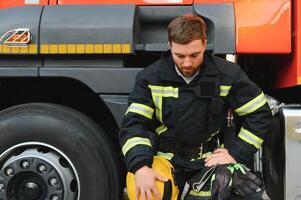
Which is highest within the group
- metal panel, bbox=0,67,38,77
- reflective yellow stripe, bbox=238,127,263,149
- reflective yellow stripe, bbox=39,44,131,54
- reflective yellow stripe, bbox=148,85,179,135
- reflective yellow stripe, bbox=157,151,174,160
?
reflective yellow stripe, bbox=39,44,131,54

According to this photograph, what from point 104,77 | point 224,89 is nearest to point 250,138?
point 224,89

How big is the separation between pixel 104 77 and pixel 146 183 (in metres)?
0.77

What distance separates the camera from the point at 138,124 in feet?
8.96

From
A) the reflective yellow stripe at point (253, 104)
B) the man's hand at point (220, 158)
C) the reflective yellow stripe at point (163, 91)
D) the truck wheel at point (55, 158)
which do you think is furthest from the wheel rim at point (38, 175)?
the reflective yellow stripe at point (253, 104)

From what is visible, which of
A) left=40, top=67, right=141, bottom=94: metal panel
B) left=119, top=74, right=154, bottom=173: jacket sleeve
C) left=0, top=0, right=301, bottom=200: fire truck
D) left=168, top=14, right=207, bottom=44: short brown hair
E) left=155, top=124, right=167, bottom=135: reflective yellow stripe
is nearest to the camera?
left=168, top=14, right=207, bottom=44: short brown hair

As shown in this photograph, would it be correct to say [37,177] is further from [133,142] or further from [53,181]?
[133,142]

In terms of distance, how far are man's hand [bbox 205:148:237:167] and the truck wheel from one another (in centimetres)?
66

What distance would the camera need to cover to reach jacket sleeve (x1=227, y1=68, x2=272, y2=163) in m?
2.71

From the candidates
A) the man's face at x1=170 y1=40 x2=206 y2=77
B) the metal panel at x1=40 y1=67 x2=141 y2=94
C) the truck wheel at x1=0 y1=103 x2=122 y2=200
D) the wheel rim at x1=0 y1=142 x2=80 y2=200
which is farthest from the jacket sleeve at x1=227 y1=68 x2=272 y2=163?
the wheel rim at x1=0 y1=142 x2=80 y2=200

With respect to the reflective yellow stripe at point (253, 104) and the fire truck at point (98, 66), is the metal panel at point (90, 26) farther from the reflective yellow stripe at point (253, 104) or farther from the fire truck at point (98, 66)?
the reflective yellow stripe at point (253, 104)

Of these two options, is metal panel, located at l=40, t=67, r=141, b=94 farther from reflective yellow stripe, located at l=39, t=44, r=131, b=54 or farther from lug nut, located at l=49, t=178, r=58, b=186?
lug nut, located at l=49, t=178, r=58, b=186

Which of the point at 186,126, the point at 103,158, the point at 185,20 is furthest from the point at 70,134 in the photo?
Result: the point at 185,20

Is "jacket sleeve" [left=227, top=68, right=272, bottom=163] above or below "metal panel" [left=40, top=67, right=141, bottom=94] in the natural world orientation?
below

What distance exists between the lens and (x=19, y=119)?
3.12 m
